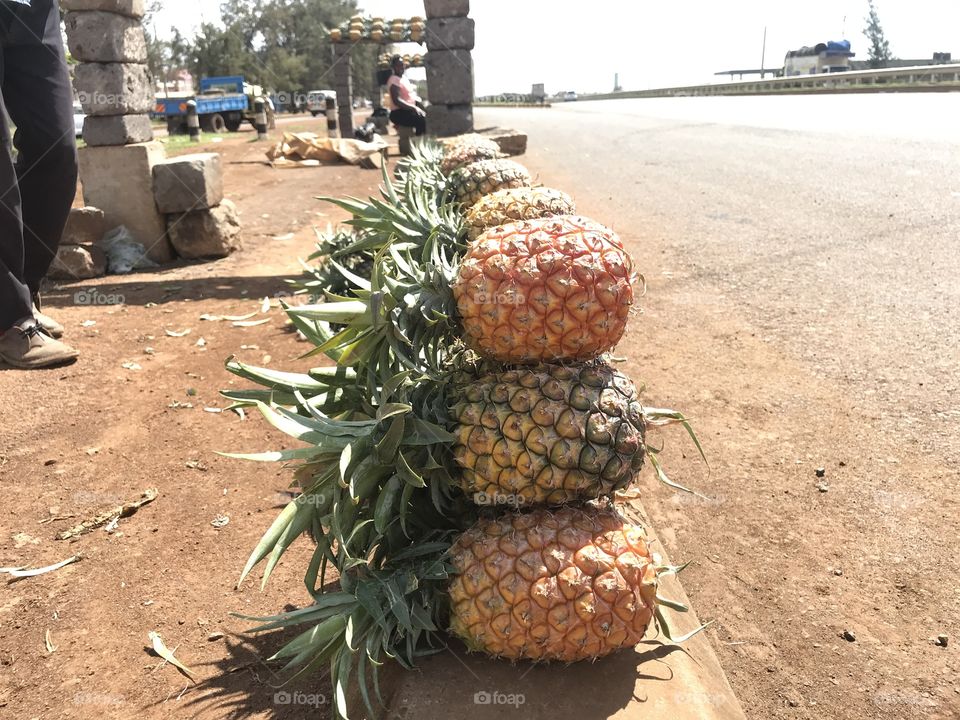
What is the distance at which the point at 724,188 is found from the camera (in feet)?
36.0

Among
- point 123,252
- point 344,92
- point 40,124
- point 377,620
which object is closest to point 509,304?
point 377,620

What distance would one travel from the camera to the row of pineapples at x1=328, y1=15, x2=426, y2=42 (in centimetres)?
1992

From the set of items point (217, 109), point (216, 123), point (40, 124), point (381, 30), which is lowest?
point (40, 124)

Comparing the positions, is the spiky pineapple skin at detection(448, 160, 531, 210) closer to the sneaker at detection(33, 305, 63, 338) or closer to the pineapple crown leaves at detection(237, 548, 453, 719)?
the sneaker at detection(33, 305, 63, 338)

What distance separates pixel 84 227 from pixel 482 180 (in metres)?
5.30

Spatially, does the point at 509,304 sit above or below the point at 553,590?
above

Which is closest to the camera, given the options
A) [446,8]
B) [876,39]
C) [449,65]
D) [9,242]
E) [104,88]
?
[9,242]

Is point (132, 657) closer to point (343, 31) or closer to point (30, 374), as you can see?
point (30, 374)

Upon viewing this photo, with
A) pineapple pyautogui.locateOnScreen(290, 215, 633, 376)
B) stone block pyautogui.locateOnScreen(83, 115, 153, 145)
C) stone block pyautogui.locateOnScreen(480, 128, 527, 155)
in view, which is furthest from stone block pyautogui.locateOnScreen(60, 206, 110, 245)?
stone block pyautogui.locateOnScreen(480, 128, 527, 155)

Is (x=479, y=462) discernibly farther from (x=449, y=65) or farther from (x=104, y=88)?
(x=449, y=65)

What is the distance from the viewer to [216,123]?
119 feet

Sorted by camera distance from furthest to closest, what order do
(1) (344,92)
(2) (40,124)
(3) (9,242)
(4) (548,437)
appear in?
(1) (344,92) → (2) (40,124) → (3) (9,242) → (4) (548,437)

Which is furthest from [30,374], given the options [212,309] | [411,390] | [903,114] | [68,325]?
[903,114]

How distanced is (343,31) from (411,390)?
77.6ft
